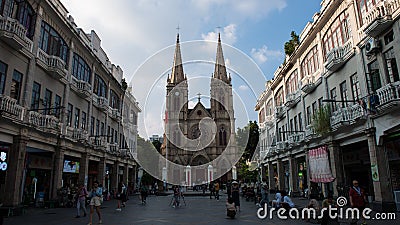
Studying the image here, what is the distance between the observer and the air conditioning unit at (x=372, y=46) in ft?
53.4

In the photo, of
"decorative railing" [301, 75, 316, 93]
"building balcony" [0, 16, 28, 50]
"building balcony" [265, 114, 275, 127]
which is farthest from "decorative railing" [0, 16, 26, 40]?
"building balcony" [265, 114, 275, 127]

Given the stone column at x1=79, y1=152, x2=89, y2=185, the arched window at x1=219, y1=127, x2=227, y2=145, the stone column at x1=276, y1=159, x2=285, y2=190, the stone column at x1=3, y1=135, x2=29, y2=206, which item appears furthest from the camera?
the arched window at x1=219, y1=127, x2=227, y2=145

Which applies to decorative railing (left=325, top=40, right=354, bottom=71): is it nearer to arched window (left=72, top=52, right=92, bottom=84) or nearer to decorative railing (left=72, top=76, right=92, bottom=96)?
decorative railing (left=72, top=76, right=92, bottom=96)

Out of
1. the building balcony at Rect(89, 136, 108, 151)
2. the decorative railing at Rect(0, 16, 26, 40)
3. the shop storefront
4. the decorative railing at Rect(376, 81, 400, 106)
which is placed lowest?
the shop storefront

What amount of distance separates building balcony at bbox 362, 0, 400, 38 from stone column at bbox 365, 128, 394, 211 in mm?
5572

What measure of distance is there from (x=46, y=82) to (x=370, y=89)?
20988mm

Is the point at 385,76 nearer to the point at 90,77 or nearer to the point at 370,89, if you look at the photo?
the point at 370,89

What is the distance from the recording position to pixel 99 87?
31.8 m

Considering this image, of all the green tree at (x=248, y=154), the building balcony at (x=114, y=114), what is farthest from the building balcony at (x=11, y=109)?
the green tree at (x=248, y=154)

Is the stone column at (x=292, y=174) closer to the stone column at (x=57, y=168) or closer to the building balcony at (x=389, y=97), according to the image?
the building balcony at (x=389, y=97)

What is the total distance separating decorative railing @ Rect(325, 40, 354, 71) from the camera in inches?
770

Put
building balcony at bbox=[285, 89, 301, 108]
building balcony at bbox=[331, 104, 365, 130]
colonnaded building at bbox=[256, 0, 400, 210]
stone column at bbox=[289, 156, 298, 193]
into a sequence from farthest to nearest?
1. stone column at bbox=[289, 156, 298, 193]
2. building balcony at bbox=[285, 89, 301, 108]
3. building balcony at bbox=[331, 104, 365, 130]
4. colonnaded building at bbox=[256, 0, 400, 210]

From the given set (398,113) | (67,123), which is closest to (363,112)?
(398,113)

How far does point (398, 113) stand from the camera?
14672 millimetres
